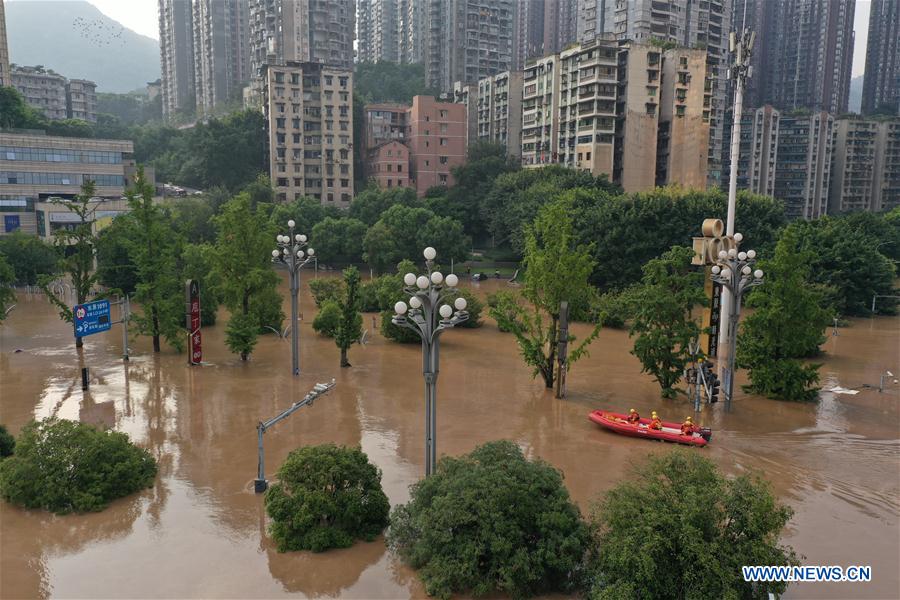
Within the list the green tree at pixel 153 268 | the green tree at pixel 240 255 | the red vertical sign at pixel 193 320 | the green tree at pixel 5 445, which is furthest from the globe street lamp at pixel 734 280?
the green tree at pixel 153 268

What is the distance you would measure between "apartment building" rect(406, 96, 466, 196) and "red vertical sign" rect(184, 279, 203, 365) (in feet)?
179

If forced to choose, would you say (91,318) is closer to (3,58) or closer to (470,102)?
(3,58)

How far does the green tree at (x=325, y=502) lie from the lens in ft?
43.9

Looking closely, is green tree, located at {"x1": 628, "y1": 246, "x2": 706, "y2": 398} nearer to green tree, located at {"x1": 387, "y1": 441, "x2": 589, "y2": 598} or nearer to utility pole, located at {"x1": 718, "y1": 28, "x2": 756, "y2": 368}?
utility pole, located at {"x1": 718, "y1": 28, "x2": 756, "y2": 368}

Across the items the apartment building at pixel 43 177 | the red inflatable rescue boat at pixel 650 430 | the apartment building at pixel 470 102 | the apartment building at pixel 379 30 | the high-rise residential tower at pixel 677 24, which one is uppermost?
the apartment building at pixel 379 30

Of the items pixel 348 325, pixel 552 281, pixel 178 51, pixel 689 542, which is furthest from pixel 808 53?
pixel 689 542

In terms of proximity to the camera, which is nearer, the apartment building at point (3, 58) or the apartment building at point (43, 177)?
the apartment building at point (43, 177)

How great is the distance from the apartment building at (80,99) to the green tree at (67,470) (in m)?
118

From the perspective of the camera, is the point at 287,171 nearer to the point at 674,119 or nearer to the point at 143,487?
the point at 674,119

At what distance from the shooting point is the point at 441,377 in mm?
27297

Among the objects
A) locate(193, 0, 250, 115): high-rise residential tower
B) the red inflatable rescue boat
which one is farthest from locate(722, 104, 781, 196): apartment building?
the red inflatable rescue boat

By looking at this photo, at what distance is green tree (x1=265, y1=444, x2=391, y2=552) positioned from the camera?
1337cm

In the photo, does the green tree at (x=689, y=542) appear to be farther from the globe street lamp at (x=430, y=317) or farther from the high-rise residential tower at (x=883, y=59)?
the high-rise residential tower at (x=883, y=59)

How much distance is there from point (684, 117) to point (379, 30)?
7792cm
